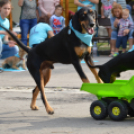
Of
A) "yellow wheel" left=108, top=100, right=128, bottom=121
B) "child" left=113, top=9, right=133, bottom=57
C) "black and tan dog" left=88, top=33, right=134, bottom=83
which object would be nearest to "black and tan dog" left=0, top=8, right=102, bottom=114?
"black and tan dog" left=88, top=33, right=134, bottom=83

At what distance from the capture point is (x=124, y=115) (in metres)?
4.48

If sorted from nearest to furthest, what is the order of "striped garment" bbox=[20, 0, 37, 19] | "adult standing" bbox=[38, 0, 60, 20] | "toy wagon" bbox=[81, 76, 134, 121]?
1. "toy wagon" bbox=[81, 76, 134, 121]
2. "striped garment" bbox=[20, 0, 37, 19]
3. "adult standing" bbox=[38, 0, 60, 20]

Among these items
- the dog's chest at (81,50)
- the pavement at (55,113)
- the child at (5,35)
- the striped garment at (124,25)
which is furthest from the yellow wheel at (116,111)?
the striped garment at (124,25)

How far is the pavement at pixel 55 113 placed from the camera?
4281 millimetres

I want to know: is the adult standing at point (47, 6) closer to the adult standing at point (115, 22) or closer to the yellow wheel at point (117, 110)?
the adult standing at point (115, 22)

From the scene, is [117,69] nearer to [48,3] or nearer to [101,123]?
[101,123]

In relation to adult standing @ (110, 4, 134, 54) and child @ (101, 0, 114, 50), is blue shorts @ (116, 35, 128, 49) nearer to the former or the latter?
adult standing @ (110, 4, 134, 54)

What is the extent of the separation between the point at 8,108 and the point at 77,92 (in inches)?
58.9

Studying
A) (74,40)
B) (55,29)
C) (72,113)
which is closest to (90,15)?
(74,40)

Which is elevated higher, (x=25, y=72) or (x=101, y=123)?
(x=101, y=123)

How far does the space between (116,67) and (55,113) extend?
1.10 metres

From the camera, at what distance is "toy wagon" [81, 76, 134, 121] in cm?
445

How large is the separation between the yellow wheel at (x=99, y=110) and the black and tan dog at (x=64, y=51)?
376mm

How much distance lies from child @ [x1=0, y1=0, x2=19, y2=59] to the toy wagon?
4.82 metres
